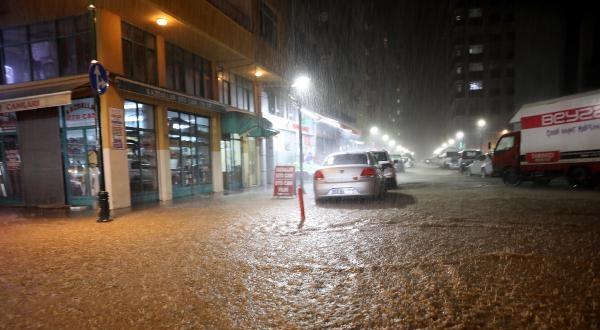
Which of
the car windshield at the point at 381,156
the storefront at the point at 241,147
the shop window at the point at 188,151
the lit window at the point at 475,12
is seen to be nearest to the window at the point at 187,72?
the shop window at the point at 188,151

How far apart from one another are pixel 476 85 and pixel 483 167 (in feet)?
243

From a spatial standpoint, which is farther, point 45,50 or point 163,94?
point 163,94

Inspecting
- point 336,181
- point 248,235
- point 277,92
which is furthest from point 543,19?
point 248,235

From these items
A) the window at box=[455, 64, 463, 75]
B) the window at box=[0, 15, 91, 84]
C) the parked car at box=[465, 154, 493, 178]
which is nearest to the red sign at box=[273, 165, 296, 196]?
the window at box=[0, 15, 91, 84]

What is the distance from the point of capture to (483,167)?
838 inches

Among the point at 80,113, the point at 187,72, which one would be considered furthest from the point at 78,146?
the point at 187,72

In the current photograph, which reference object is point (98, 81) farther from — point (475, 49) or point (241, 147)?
point (475, 49)

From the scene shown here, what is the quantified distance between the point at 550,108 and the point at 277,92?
15.7 m

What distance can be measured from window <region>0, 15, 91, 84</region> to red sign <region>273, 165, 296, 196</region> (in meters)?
7.83

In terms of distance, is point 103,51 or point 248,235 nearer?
point 248,235

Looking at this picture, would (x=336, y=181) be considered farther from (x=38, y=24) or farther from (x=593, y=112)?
(x=38, y=24)

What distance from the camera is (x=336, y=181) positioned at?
10.6 meters

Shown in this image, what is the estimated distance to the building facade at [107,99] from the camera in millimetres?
11391

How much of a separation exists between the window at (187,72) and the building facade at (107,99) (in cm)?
5
